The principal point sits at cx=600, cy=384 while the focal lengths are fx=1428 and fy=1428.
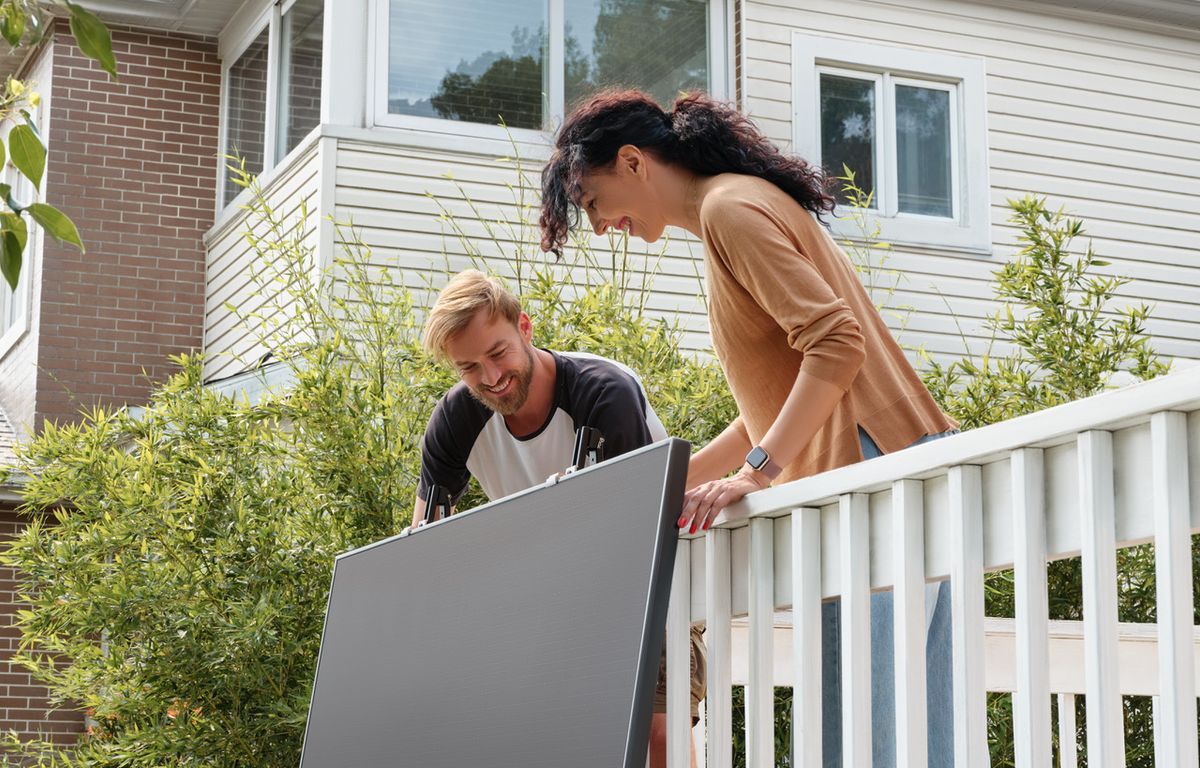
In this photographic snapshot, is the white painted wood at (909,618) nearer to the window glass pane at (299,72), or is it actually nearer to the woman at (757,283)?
the woman at (757,283)

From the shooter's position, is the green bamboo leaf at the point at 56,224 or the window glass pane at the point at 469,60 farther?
the window glass pane at the point at 469,60

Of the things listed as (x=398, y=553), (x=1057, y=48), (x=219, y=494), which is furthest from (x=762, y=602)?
(x=1057, y=48)

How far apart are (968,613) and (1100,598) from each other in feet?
0.65

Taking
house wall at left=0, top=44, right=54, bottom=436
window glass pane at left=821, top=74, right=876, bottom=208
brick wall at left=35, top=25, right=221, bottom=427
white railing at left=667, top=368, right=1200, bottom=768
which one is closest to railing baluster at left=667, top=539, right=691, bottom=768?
white railing at left=667, top=368, right=1200, bottom=768

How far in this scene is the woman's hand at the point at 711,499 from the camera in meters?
2.11

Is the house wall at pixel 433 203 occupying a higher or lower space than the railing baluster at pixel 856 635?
higher

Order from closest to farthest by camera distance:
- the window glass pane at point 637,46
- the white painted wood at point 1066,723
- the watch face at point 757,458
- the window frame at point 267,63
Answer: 1. the watch face at point 757,458
2. the white painted wood at point 1066,723
3. the window glass pane at point 637,46
4. the window frame at point 267,63

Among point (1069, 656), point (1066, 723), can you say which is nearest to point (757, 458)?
point (1069, 656)

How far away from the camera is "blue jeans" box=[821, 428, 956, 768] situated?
2174 mm

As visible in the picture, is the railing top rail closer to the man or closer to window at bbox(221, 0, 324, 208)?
the man

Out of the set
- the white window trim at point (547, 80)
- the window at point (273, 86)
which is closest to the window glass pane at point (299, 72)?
the window at point (273, 86)

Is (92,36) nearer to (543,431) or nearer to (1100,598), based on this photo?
(1100,598)

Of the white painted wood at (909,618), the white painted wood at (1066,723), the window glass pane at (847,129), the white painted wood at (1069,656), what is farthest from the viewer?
the window glass pane at (847,129)

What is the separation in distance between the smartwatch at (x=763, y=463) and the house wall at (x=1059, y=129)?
722 cm
